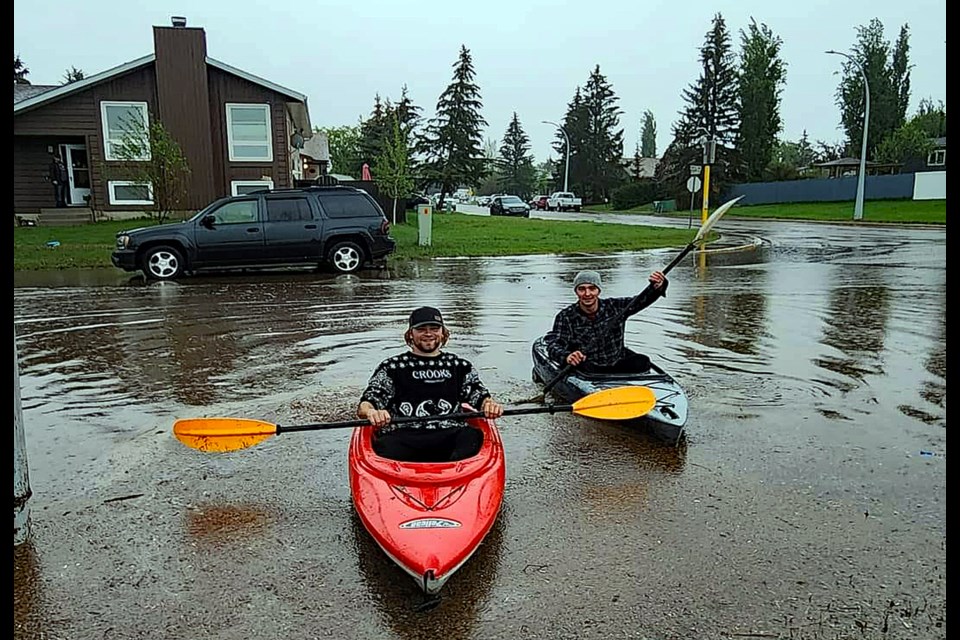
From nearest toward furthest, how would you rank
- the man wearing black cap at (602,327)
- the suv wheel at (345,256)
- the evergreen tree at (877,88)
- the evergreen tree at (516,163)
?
the man wearing black cap at (602,327) → the suv wheel at (345,256) → the evergreen tree at (877,88) → the evergreen tree at (516,163)

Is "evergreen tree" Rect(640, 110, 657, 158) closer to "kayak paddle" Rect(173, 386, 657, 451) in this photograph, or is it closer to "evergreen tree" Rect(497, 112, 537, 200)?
"evergreen tree" Rect(497, 112, 537, 200)

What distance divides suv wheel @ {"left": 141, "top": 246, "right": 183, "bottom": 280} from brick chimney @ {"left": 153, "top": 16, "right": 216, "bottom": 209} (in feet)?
36.2

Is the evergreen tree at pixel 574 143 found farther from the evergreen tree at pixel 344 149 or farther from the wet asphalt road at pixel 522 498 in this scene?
the wet asphalt road at pixel 522 498

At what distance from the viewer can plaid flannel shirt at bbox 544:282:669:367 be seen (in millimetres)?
6262

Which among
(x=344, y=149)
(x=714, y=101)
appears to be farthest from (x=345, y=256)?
(x=344, y=149)

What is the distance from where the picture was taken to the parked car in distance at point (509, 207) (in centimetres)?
4456

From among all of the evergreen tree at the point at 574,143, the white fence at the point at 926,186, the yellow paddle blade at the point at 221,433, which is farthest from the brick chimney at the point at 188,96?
the evergreen tree at the point at 574,143

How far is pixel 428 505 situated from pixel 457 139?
45.0 metres

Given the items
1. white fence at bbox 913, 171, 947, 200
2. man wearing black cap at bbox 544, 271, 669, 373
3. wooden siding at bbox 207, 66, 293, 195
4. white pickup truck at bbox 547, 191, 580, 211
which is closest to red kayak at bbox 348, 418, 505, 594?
man wearing black cap at bbox 544, 271, 669, 373

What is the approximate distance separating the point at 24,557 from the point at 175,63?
79.6 ft

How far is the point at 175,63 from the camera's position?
25.0 meters

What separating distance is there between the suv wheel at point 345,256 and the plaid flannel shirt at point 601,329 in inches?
404

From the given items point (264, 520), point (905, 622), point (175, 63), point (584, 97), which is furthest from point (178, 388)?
point (584, 97)

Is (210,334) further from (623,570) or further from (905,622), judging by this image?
(905,622)
